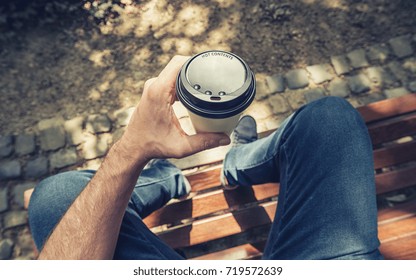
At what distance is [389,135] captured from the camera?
7.89 feet

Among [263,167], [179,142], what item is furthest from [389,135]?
[179,142]

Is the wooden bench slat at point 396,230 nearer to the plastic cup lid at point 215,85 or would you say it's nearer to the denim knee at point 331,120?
the denim knee at point 331,120

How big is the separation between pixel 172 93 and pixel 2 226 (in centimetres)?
209

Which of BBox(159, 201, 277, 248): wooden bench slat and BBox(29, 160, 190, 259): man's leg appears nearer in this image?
BBox(29, 160, 190, 259): man's leg

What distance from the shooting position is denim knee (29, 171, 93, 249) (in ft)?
6.37

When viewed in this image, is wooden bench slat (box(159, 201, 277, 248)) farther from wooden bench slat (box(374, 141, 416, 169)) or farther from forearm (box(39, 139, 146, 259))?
wooden bench slat (box(374, 141, 416, 169))

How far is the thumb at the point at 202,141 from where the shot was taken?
1.52 m

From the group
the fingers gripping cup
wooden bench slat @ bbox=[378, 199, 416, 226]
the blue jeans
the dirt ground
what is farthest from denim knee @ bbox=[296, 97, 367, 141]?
the dirt ground

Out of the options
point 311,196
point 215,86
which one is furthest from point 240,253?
point 215,86

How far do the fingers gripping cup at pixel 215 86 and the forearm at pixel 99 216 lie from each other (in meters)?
0.48

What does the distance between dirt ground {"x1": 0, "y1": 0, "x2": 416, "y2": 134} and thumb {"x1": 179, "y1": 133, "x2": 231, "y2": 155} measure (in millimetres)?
1709

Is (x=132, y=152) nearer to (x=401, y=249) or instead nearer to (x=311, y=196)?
Result: (x=311, y=196)

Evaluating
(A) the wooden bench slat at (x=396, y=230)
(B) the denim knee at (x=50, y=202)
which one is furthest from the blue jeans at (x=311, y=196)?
(A) the wooden bench slat at (x=396, y=230)
